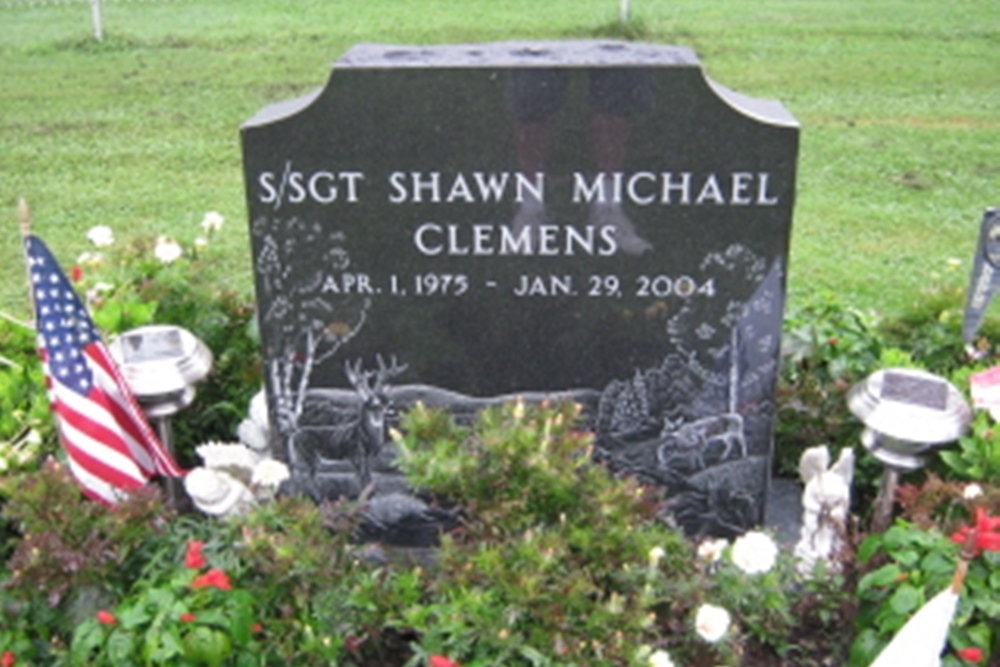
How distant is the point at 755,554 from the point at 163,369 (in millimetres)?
2185

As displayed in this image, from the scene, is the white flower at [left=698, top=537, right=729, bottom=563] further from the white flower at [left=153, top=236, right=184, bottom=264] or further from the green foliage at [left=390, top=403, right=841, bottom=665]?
the white flower at [left=153, top=236, right=184, bottom=264]

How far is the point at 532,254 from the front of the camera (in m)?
4.07

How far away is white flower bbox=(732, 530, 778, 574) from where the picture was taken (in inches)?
134

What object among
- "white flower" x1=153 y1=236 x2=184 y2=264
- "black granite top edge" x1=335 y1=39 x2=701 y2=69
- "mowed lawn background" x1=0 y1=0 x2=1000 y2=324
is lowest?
"mowed lawn background" x1=0 y1=0 x2=1000 y2=324

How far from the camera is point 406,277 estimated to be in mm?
4137

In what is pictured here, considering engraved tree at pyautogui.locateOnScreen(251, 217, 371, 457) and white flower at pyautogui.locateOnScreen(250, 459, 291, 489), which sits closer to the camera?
white flower at pyautogui.locateOnScreen(250, 459, 291, 489)

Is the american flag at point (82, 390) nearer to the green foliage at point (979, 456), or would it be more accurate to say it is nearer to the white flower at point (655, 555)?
the white flower at point (655, 555)

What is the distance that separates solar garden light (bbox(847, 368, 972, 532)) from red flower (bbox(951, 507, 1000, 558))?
20.9 inches

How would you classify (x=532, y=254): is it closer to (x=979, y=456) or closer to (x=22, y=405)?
(x=979, y=456)

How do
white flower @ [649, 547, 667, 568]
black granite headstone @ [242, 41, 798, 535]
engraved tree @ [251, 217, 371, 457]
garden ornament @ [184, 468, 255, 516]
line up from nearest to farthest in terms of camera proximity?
white flower @ [649, 547, 667, 568]
black granite headstone @ [242, 41, 798, 535]
garden ornament @ [184, 468, 255, 516]
engraved tree @ [251, 217, 371, 457]

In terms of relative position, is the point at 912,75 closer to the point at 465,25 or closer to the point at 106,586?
the point at 465,25

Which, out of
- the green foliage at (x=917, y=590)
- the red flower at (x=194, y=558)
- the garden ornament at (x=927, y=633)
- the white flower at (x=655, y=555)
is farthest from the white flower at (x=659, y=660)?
the red flower at (x=194, y=558)

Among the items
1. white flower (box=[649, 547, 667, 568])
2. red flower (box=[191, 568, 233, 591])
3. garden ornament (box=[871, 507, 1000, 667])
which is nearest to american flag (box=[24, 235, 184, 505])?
red flower (box=[191, 568, 233, 591])

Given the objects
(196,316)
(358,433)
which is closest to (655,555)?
(358,433)
